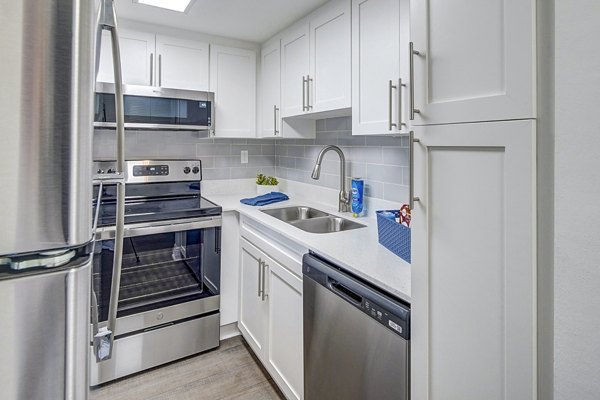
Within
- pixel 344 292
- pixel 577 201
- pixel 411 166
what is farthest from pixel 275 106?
pixel 577 201

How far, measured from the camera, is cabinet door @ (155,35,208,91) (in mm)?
2443

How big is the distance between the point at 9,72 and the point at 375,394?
1.25 metres

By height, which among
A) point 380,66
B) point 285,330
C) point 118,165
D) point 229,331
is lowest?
point 229,331

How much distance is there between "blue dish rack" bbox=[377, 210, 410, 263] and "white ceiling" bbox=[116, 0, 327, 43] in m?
1.41

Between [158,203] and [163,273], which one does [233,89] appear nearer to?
[158,203]

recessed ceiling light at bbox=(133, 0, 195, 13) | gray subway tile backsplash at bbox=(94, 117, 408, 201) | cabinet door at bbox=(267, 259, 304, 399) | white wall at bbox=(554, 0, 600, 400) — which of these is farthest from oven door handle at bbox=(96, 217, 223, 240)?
white wall at bbox=(554, 0, 600, 400)

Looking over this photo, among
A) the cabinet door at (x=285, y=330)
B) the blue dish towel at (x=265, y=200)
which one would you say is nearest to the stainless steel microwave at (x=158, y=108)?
the blue dish towel at (x=265, y=200)

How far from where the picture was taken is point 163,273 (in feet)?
7.29

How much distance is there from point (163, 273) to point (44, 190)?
1953 millimetres

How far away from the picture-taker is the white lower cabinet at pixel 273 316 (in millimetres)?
1681

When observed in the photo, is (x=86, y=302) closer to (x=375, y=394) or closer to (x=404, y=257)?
(x=375, y=394)

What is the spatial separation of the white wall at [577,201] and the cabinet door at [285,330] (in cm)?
114

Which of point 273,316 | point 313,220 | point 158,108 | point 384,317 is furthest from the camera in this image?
point 158,108

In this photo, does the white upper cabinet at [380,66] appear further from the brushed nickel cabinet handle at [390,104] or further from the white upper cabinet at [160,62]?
the white upper cabinet at [160,62]
